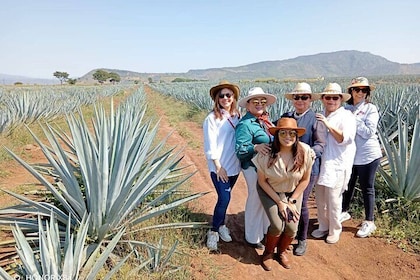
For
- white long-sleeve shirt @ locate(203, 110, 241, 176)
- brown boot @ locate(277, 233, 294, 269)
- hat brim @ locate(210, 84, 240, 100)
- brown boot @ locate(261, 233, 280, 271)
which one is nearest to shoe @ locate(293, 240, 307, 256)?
brown boot @ locate(277, 233, 294, 269)

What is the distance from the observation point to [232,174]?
2.83 metres

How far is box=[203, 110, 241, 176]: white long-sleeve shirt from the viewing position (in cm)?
274

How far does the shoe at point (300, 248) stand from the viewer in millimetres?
2836

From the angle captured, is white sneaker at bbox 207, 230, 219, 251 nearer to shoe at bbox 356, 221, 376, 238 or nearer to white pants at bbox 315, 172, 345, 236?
white pants at bbox 315, 172, 345, 236

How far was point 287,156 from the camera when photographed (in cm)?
249

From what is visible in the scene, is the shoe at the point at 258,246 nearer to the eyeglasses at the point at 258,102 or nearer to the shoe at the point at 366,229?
the shoe at the point at 366,229

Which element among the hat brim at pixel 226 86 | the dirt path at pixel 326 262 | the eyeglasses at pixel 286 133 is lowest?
the dirt path at pixel 326 262

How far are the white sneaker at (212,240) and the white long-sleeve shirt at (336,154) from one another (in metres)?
1.11

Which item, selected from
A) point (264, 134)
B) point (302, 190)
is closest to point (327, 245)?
point (302, 190)

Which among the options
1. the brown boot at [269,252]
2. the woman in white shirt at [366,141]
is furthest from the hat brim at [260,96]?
the brown boot at [269,252]

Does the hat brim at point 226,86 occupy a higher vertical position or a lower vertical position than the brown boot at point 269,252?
higher

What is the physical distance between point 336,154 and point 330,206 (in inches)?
20.8

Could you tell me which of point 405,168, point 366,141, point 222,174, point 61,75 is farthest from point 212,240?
point 61,75

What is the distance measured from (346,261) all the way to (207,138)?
67.7 inches
